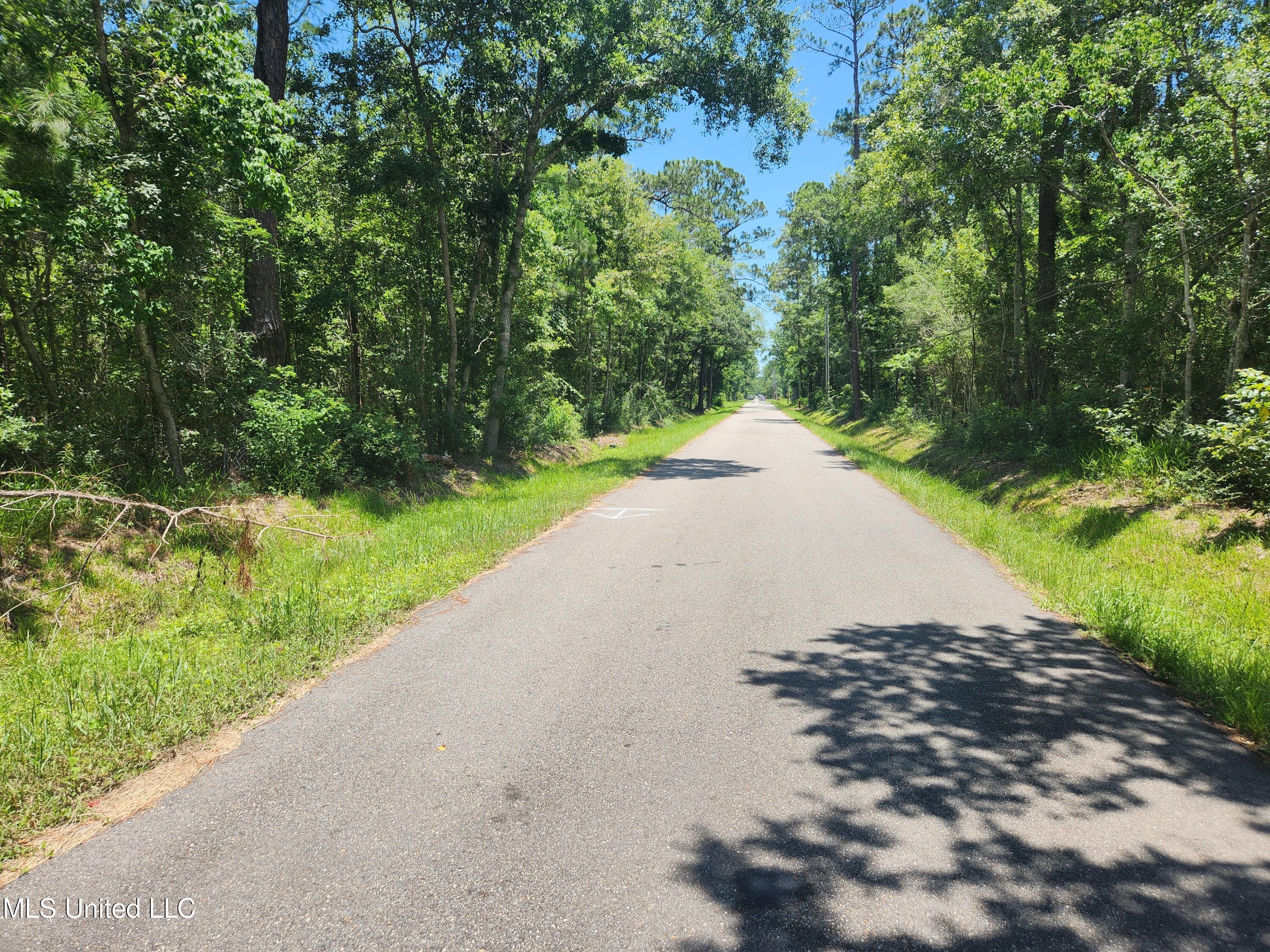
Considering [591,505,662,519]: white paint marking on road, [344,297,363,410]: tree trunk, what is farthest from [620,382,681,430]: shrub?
[591,505,662,519]: white paint marking on road

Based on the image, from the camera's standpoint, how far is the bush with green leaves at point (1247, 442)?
6184 millimetres

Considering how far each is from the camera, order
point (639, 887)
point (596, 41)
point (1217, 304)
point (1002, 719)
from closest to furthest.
→ point (639, 887) → point (1002, 719) → point (1217, 304) → point (596, 41)

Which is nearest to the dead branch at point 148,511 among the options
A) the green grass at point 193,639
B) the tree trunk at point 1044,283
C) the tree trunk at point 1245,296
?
the green grass at point 193,639

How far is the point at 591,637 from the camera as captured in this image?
5184mm

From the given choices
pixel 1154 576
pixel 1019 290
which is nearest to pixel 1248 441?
pixel 1154 576

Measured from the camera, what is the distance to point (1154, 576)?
6.56m

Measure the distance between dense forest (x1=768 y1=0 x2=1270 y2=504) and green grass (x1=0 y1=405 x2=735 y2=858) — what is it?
8.52m

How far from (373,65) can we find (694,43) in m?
7.49

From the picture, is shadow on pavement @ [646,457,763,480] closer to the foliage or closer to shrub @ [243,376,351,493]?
shrub @ [243,376,351,493]

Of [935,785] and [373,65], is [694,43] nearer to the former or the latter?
[373,65]

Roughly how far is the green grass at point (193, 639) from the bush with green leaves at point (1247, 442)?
8.09 meters

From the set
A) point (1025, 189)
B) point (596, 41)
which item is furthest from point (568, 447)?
point (1025, 189)

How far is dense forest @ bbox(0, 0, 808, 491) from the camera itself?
655cm

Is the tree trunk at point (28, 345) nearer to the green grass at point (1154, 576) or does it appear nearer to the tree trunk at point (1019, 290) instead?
the green grass at point (1154, 576)
